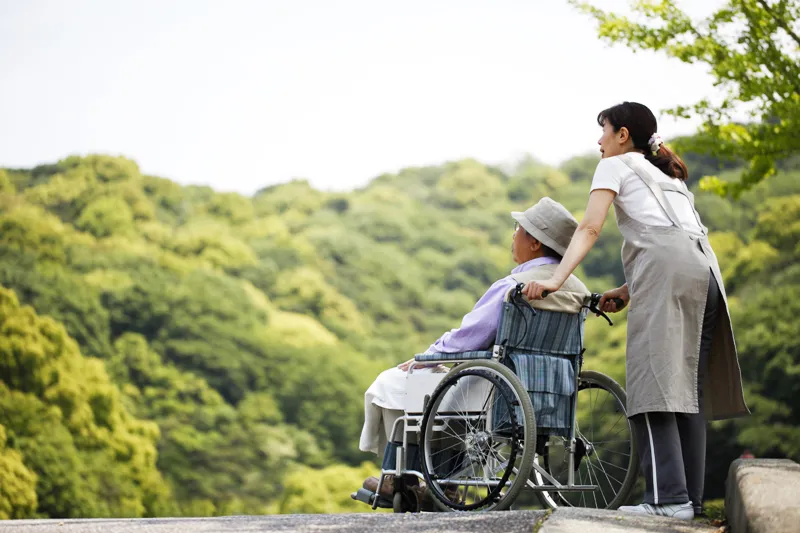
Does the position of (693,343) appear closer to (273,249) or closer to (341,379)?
(341,379)

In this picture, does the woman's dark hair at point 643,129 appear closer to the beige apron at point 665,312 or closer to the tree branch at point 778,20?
the beige apron at point 665,312

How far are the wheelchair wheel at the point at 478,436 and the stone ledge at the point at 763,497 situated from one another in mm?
598

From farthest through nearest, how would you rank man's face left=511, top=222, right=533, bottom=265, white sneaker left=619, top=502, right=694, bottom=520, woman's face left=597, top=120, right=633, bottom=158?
man's face left=511, top=222, right=533, bottom=265, woman's face left=597, top=120, right=633, bottom=158, white sneaker left=619, top=502, right=694, bottom=520

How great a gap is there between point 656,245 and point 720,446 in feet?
43.3

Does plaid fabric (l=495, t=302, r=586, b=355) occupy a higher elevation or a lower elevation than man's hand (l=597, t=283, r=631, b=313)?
lower

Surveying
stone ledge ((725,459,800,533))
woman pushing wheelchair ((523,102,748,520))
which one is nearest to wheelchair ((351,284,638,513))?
woman pushing wheelchair ((523,102,748,520))

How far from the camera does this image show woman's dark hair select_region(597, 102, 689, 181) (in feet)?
10.9

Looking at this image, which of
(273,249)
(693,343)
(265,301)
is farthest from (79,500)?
(693,343)

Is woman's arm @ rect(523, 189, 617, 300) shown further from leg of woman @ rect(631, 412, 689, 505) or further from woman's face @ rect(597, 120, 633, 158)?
leg of woman @ rect(631, 412, 689, 505)

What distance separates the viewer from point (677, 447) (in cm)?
305

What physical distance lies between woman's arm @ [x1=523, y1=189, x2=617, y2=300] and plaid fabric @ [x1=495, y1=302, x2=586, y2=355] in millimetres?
177

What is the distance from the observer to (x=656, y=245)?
3.11 metres

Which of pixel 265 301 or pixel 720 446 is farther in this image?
pixel 265 301

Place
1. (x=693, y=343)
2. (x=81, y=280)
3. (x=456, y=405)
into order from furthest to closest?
(x=81, y=280) → (x=456, y=405) → (x=693, y=343)
